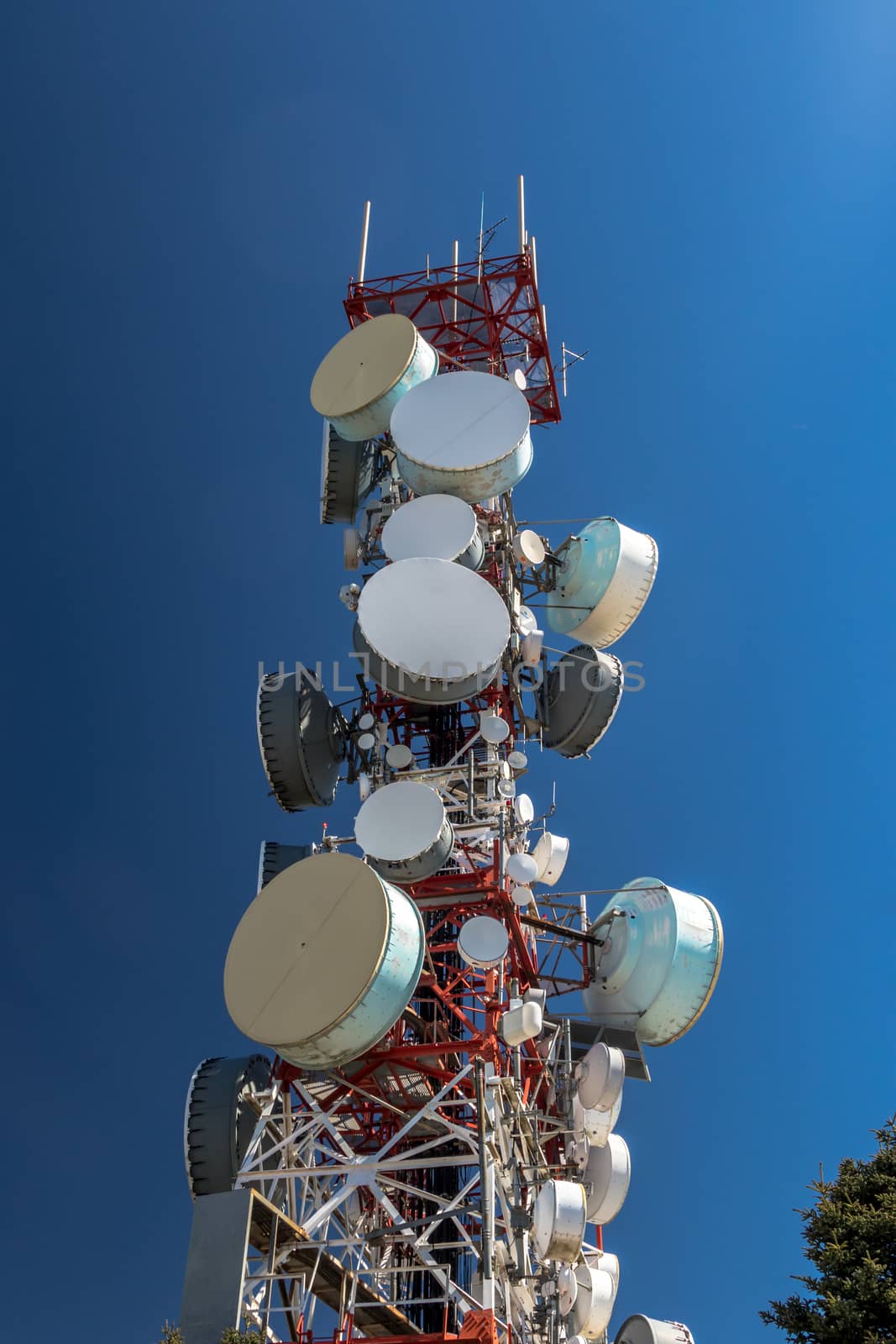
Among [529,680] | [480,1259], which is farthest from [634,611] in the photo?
[480,1259]

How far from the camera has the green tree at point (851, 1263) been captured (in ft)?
52.0

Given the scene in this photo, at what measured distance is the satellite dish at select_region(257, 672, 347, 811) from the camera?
1037 inches

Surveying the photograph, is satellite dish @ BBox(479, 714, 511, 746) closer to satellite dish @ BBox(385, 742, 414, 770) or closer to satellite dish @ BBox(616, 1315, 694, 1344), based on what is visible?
satellite dish @ BBox(385, 742, 414, 770)

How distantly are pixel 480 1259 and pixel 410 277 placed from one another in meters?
24.1

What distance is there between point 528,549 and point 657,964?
9781 mm

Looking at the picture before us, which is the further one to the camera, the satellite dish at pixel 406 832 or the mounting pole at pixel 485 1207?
the satellite dish at pixel 406 832

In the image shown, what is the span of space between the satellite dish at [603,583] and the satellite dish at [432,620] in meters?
5.52

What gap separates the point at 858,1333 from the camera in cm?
1580

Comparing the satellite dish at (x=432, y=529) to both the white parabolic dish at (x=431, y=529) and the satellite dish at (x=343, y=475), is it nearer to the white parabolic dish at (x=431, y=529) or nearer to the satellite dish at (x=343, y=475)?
the white parabolic dish at (x=431, y=529)

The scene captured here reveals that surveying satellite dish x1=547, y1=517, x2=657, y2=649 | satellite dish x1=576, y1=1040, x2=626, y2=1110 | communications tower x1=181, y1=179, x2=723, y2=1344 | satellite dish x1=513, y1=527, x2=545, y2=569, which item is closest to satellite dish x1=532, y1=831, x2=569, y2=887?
communications tower x1=181, y1=179, x2=723, y2=1344

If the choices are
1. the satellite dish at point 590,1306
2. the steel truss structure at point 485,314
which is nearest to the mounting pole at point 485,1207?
the satellite dish at point 590,1306

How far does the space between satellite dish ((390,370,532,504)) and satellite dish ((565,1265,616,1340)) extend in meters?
15.7

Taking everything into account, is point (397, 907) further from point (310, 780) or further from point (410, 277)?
point (410, 277)

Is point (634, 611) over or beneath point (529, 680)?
over
